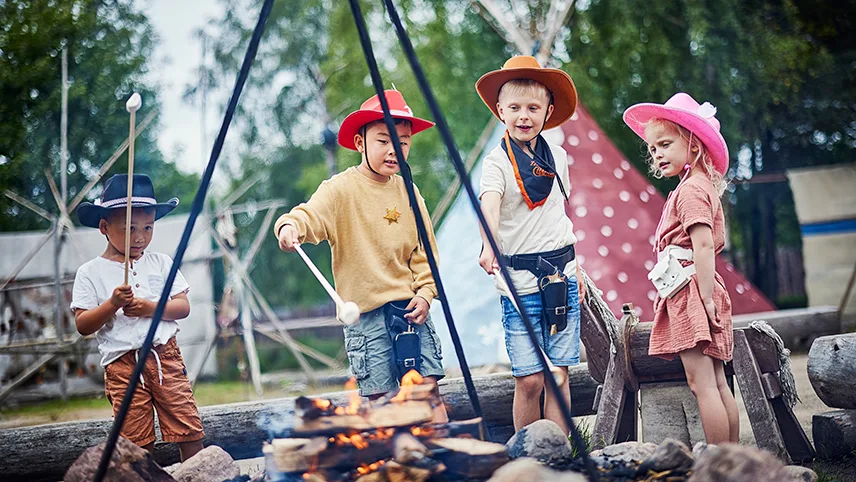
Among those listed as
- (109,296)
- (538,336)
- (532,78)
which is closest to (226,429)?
(109,296)

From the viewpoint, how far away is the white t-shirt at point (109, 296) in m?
3.04

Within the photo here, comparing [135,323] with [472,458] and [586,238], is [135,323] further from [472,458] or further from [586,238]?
[586,238]

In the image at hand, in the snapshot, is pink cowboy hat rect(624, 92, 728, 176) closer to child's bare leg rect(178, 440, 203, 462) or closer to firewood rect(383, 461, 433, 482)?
firewood rect(383, 461, 433, 482)

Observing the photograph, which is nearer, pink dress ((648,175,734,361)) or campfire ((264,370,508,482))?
campfire ((264,370,508,482))

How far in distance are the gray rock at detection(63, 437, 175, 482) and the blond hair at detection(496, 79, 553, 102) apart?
1.85 metres

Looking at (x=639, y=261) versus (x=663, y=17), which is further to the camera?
(x=663, y=17)

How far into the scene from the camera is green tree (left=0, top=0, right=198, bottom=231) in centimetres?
970

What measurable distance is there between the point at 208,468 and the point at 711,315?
1.84 meters

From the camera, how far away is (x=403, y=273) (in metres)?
3.05

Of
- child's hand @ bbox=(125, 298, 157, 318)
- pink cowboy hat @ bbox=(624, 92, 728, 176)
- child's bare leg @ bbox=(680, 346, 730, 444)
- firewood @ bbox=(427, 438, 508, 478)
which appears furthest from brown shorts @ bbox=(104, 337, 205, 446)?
pink cowboy hat @ bbox=(624, 92, 728, 176)

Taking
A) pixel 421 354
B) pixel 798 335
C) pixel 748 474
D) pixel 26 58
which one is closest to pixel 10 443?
pixel 421 354

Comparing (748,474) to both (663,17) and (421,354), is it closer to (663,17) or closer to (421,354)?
(421,354)

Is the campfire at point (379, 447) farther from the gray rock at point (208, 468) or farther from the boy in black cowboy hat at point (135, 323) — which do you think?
the boy in black cowboy hat at point (135, 323)

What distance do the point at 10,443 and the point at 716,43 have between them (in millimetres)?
9228
